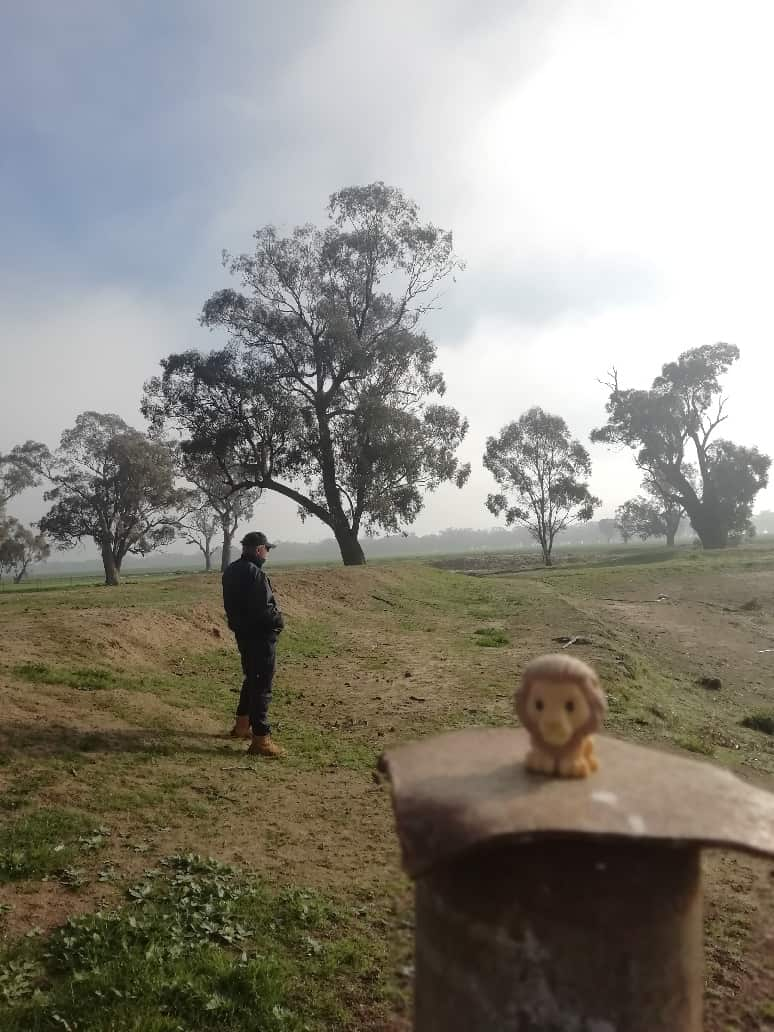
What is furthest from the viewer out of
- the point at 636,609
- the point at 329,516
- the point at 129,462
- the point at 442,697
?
the point at 129,462

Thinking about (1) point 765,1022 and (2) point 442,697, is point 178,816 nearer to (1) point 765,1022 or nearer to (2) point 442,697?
(1) point 765,1022

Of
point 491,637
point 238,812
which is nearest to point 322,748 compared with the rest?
point 238,812

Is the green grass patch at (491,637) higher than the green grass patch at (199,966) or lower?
higher

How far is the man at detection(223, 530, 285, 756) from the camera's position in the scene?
7.20 meters

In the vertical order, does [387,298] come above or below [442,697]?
above

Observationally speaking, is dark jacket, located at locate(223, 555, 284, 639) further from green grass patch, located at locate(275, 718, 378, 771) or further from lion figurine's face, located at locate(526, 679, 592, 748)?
lion figurine's face, located at locate(526, 679, 592, 748)

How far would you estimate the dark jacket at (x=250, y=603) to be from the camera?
733 cm

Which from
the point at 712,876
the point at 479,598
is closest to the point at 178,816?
the point at 712,876

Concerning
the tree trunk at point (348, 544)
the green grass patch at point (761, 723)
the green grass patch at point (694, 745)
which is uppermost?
the tree trunk at point (348, 544)

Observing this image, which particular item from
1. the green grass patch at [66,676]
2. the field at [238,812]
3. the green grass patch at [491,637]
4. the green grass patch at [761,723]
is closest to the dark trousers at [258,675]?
the field at [238,812]

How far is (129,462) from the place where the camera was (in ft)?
131

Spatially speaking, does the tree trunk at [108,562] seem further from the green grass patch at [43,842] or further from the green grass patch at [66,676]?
the green grass patch at [43,842]

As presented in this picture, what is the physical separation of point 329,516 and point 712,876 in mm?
23720

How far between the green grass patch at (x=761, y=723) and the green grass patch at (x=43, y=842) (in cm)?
890
